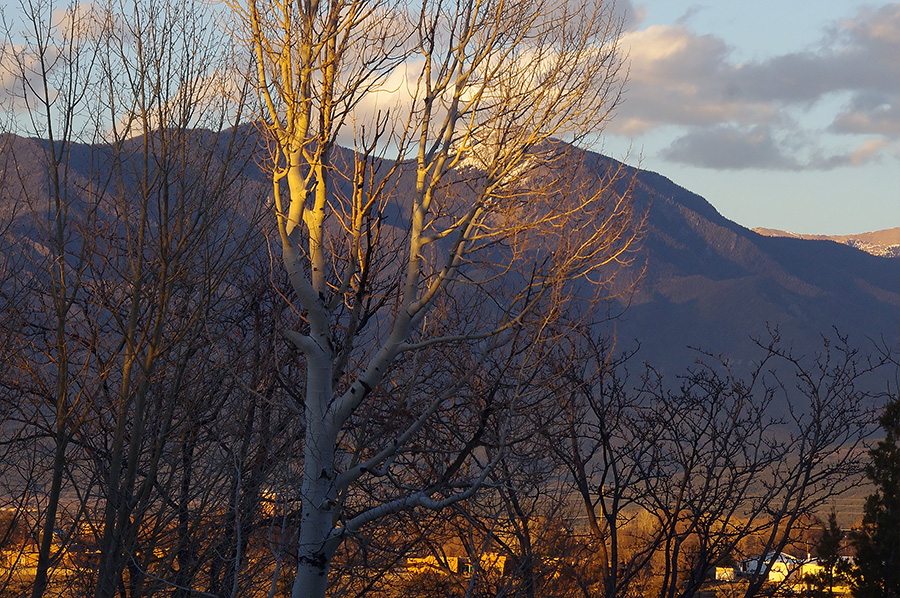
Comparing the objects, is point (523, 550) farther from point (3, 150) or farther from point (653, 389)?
point (3, 150)

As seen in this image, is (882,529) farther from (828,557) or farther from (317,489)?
(317,489)

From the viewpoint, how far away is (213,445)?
45.0 ft

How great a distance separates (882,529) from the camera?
50.5ft

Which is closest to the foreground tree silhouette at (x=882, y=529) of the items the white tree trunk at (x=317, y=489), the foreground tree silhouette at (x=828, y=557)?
the foreground tree silhouette at (x=828, y=557)

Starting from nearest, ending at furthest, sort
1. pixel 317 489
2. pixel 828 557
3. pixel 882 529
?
pixel 317 489 → pixel 828 557 → pixel 882 529

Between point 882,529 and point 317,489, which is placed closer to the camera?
point 317,489

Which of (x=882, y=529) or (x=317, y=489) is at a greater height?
(x=317, y=489)

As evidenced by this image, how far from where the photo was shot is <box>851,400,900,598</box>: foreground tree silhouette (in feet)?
50.0

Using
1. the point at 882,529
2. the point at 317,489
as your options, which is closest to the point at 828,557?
the point at 882,529

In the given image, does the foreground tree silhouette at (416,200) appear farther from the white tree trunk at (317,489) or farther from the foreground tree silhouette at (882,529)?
the foreground tree silhouette at (882,529)

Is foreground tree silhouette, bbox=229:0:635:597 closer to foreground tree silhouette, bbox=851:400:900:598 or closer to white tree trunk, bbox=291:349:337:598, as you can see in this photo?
white tree trunk, bbox=291:349:337:598

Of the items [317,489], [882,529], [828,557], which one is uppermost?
[317,489]

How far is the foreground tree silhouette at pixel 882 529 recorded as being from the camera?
15250mm

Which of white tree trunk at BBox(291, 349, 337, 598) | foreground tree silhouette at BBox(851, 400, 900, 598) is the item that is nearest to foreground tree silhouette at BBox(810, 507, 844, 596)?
foreground tree silhouette at BBox(851, 400, 900, 598)
